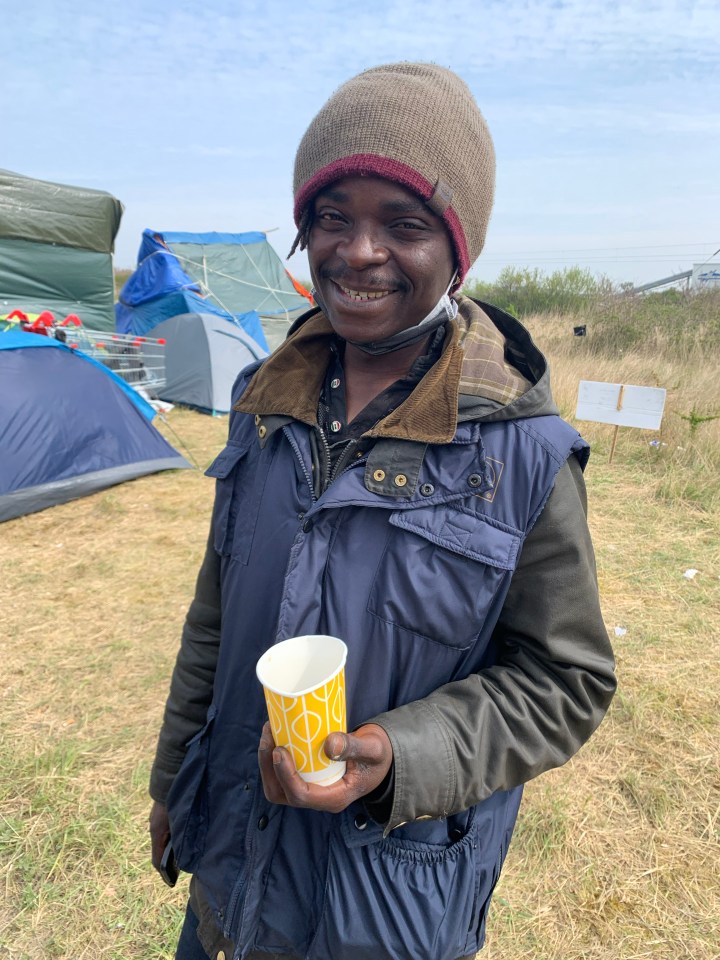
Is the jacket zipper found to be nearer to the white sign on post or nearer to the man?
the man

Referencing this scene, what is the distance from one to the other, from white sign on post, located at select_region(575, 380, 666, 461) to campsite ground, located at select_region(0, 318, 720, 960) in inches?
37.1

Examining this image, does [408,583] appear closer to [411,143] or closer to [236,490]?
[236,490]

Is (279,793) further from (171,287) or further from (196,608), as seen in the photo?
(171,287)

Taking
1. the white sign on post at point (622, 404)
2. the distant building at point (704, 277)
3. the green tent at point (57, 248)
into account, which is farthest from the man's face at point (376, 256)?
the distant building at point (704, 277)

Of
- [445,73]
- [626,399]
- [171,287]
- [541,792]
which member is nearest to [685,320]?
[626,399]

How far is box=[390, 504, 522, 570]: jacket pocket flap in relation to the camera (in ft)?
2.92

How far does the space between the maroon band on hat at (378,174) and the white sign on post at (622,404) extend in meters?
4.91

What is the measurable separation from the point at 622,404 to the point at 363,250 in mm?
5200

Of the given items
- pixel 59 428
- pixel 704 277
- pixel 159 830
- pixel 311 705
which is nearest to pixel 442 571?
pixel 311 705

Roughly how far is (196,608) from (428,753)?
64 centimetres

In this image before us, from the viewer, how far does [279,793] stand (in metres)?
0.84

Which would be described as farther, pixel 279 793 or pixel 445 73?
pixel 445 73

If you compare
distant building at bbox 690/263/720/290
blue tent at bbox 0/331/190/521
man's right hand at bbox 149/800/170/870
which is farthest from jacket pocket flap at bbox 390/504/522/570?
distant building at bbox 690/263/720/290

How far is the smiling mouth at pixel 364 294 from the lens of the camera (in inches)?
39.2
